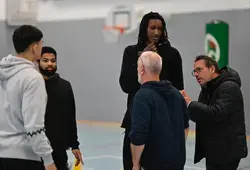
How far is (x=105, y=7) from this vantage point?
10.7 m

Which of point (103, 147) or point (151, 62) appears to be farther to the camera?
point (103, 147)

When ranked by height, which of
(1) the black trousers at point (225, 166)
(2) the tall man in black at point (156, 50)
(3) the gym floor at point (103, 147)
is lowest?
(3) the gym floor at point (103, 147)

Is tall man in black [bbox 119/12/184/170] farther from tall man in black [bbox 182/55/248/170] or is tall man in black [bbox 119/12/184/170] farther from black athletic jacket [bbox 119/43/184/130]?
tall man in black [bbox 182/55/248/170]

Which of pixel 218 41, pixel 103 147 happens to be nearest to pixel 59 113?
pixel 103 147

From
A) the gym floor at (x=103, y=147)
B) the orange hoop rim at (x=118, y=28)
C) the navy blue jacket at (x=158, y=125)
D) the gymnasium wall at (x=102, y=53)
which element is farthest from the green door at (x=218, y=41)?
the navy blue jacket at (x=158, y=125)

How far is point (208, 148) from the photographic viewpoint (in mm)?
3457

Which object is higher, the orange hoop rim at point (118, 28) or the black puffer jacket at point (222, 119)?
the orange hoop rim at point (118, 28)

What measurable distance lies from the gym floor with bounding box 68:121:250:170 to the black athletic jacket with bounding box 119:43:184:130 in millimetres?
2805

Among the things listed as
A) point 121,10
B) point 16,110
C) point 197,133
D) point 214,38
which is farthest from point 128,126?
point 121,10

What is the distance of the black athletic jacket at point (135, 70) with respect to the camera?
3.47m

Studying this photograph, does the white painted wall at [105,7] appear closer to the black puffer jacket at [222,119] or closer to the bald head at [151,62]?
the black puffer jacket at [222,119]

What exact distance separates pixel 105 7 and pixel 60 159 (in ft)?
25.5

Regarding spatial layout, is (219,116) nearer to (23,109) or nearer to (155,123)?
(155,123)

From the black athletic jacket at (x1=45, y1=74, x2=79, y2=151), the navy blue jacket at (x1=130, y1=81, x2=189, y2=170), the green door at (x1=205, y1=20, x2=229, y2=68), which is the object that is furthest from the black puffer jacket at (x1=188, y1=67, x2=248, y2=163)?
the green door at (x1=205, y1=20, x2=229, y2=68)
